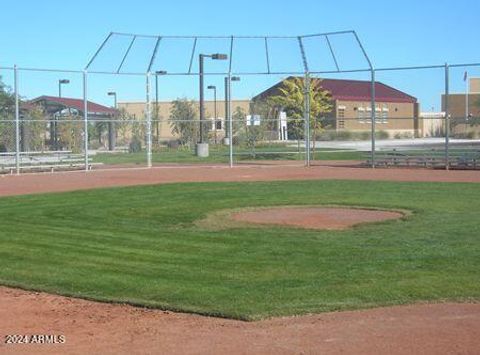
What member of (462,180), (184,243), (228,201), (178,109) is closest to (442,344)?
(184,243)

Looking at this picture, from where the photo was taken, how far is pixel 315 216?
1304 cm

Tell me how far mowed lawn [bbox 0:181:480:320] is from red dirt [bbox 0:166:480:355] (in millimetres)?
255

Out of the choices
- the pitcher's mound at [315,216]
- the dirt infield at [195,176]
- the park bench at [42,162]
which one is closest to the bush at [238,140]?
the park bench at [42,162]

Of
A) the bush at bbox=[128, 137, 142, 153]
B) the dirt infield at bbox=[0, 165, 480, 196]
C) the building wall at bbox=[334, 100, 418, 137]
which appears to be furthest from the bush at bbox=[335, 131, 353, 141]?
the dirt infield at bbox=[0, 165, 480, 196]

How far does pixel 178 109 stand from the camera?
52.5m

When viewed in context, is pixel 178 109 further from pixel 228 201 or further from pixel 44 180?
pixel 228 201

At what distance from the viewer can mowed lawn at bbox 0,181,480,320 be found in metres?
6.98

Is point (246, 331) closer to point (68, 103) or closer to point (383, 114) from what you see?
point (68, 103)

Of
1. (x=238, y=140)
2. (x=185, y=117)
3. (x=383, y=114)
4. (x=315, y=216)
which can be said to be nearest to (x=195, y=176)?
(x=315, y=216)

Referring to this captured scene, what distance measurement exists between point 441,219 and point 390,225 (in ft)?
3.53

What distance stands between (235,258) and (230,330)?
302cm

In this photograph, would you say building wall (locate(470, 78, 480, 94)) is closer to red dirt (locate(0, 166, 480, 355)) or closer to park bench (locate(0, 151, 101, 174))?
park bench (locate(0, 151, 101, 174))

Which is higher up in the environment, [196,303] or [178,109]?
[178,109]

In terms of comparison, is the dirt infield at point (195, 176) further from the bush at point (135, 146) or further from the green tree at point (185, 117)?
the green tree at point (185, 117)
